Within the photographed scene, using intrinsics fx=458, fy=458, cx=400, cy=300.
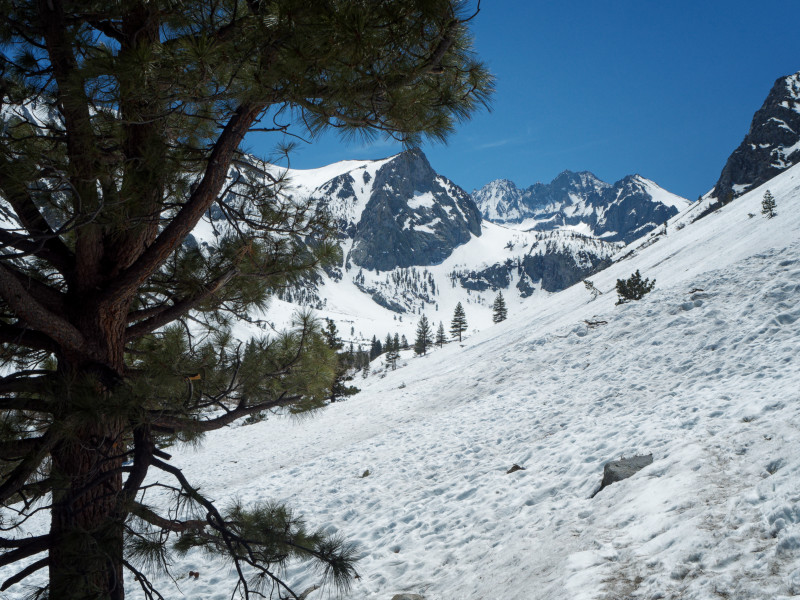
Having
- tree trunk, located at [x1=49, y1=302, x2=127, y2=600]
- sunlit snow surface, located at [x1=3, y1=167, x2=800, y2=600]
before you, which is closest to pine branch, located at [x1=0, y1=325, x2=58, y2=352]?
tree trunk, located at [x1=49, y1=302, x2=127, y2=600]

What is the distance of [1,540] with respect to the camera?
8.23 feet

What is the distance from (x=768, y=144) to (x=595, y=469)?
11809 centimetres

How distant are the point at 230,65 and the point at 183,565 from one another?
7.68 meters

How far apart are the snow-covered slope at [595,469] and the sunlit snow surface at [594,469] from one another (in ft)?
0.10

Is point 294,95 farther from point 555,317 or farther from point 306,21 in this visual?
point 555,317

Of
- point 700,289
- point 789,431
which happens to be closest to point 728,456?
point 789,431

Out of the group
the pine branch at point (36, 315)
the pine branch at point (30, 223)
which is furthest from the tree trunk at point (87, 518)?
the pine branch at point (30, 223)

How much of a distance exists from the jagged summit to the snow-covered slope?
8937 cm

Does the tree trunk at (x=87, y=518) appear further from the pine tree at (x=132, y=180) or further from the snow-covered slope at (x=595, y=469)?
the snow-covered slope at (x=595, y=469)

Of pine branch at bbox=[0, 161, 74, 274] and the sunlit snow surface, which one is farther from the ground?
pine branch at bbox=[0, 161, 74, 274]

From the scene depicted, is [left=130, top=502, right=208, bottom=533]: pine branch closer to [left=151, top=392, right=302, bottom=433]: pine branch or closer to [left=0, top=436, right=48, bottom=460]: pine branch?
[left=151, top=392, right=302, bottom=433]: pine branch

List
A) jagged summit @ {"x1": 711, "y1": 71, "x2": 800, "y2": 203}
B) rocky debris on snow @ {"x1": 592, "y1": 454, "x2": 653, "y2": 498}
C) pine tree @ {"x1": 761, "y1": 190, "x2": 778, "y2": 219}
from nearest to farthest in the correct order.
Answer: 1. rocky debris on snow @ {"x1": 592, "y1": 454, "x2": 653, "y2": 498}
2. pine tree @ {"x1": 761, "y1": 190, "x2": 778, "y2": 219}
3. jagged summit @ {"x1": 711, "y1": 71, "x2": 800, "y2": 203}

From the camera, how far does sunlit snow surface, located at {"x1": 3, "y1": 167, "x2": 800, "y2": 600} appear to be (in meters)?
3.84

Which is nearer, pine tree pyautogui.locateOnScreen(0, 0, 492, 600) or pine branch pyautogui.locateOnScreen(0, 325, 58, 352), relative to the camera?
pine tree pyautogui.locateOnScreen(0, 0, 492, 600)
